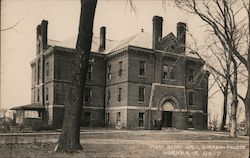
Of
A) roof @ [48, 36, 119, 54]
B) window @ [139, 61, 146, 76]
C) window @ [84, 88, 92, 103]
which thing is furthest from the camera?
roof @ [48, 36, 119, 54]

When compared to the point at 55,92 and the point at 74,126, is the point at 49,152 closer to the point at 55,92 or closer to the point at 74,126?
the point at 74,126

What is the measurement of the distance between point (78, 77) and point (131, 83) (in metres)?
24.1

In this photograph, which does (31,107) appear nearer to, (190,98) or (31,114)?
(31,114)

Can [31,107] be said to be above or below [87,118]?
above

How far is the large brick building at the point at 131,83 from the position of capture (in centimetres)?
3678

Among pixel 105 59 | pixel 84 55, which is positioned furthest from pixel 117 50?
pixel 84 55

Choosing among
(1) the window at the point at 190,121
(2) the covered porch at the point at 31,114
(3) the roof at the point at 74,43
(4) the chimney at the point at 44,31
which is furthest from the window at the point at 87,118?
(1) the window at the point at 190,121

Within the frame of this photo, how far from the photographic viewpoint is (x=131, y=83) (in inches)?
1443

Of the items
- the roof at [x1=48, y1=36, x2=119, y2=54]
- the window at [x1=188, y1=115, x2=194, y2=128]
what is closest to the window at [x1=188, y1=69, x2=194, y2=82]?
the window at [x1=188, y1=115, x2=194, y2=128]

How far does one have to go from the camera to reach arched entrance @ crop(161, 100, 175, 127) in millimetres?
38769

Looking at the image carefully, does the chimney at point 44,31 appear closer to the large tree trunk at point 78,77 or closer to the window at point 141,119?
the window at point 141,119

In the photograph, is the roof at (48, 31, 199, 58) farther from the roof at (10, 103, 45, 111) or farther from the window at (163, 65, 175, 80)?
the roof at (10, 103, 45, 111)

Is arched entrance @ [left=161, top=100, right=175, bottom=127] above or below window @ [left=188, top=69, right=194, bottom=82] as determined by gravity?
below

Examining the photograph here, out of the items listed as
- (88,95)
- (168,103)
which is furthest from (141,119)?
(88,95)
